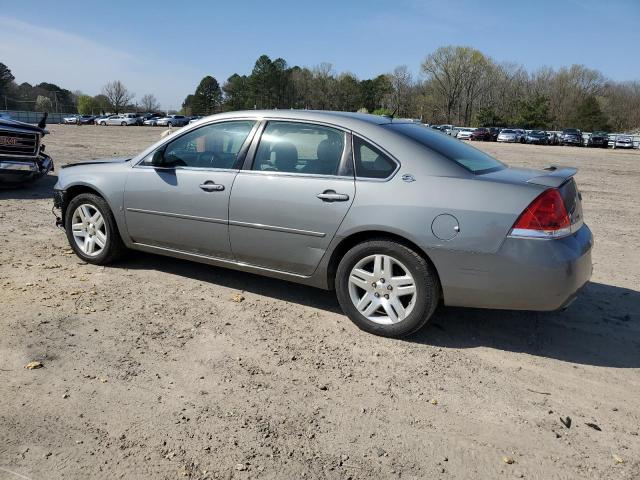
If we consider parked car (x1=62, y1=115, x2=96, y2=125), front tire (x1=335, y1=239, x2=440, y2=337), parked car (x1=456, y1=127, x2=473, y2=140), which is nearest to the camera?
front tire (x1=335, y1=239, x2=440, y2=337)

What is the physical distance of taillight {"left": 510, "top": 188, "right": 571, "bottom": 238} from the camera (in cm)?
351

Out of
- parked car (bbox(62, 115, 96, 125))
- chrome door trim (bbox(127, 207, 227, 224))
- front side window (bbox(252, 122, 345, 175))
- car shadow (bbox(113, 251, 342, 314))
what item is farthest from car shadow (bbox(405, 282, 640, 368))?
parked car (bbox(62, 115, 96, 125))

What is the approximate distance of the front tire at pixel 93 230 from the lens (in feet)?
17.3

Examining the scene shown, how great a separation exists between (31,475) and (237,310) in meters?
2.20

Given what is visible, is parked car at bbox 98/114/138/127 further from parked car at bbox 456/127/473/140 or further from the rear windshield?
the rear windshield

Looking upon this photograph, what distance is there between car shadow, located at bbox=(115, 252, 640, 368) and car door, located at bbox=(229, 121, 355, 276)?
63 centimetres

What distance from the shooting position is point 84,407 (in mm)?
2996

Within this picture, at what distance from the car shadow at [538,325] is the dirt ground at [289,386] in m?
0.02

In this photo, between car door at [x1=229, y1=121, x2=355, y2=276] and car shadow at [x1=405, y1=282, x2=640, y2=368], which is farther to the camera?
car door at [x1=229, y1=121, x2=355, y2=276]

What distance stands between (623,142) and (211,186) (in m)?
58.1

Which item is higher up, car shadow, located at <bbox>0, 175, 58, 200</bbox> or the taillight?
the taillight

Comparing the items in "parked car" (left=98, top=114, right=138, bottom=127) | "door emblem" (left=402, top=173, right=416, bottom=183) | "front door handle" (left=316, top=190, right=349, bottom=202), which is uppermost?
"parked car" (left=98, top=114, right=138, bottom=127)

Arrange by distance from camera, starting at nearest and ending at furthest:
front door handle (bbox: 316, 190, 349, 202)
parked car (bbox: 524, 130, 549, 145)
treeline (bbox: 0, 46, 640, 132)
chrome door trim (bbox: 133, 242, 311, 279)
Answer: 1. front door handle (bbox: 316, 190, 349, 202)
2. chrome door trim (bbox: 133, 242, 311, 279)
3. parked car (bbox: 524, 130, 549, 145)
4. treeline (bbox: 0, 46, 640, 132)

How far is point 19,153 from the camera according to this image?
390 inches
